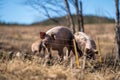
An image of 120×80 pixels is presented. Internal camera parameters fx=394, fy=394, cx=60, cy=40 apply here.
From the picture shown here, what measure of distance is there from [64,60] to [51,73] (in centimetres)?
158

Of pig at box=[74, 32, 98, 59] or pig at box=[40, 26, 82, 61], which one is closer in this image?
pig at box=[74, 32, 98, 59]

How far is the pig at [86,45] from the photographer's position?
1263 cm

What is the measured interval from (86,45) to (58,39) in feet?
3.15

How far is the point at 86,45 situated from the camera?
41.7 ft

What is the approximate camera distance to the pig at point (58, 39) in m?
12.8

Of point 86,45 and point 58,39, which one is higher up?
point 58,39

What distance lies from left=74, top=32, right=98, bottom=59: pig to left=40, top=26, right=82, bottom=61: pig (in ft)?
0.97

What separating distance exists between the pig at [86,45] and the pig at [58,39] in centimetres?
29

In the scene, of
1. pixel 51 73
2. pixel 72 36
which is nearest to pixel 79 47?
pixel 72 36

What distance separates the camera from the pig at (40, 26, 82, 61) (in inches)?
504

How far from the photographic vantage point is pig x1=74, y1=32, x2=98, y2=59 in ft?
41.4

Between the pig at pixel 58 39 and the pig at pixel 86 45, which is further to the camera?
the pig at pixel 58 39

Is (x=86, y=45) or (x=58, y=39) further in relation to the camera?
(x=58, y=39)

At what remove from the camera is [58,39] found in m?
13.0
